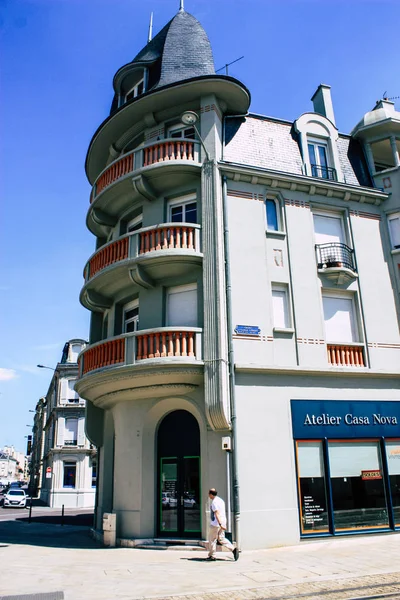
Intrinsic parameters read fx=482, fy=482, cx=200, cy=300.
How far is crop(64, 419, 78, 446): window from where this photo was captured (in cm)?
3912

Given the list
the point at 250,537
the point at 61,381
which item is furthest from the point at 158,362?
the point at 61,381

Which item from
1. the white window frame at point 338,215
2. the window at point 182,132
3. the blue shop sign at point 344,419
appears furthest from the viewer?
the window at point 182,132

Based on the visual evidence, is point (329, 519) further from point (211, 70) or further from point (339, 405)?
point (211, 70)

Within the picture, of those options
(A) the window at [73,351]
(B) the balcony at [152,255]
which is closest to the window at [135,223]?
(B) the balcony at [152,255]

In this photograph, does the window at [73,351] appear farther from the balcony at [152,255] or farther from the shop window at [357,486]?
the shop window at [357,486]

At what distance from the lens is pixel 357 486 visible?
48.0 ft

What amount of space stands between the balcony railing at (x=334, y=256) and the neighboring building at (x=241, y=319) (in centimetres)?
5

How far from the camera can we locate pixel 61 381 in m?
41.1

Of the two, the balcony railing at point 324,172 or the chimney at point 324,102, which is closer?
the balcony railing at point 324,172

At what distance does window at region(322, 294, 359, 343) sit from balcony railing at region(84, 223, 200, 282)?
4.97 meters

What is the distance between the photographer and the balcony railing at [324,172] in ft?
58.9

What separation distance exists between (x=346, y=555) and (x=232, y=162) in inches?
474

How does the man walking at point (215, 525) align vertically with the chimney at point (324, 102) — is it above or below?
below

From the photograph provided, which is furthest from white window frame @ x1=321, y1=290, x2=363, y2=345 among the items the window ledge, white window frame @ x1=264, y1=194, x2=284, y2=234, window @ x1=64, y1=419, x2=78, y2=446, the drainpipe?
window @ x1=64, y1=419, x2=78, y2=446
